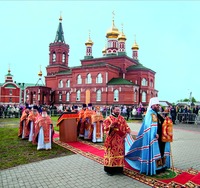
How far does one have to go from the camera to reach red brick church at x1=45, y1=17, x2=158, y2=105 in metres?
35.3

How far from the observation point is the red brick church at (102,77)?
35.3 metres

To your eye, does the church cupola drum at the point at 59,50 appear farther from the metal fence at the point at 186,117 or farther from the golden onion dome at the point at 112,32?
the metal fence at the point at 186,117

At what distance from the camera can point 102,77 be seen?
118 feet

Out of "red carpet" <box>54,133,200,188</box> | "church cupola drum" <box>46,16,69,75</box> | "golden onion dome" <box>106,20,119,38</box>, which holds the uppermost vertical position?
"golden onion dome" <box>106,20,119,38</box>

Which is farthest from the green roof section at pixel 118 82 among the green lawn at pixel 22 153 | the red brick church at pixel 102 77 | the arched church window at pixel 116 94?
the green lawn at pixel 22 153

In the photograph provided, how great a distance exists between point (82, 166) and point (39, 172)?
1.30 metres

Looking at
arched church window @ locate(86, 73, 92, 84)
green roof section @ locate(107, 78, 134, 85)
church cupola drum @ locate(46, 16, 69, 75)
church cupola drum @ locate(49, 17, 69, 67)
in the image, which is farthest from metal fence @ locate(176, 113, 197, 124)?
church cupola drum @ locate(49, 17, 69, 67)

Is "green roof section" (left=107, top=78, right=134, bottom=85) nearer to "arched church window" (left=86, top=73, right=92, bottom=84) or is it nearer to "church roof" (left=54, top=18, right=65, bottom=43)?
"arched church window" (left=86, top=73, right=92, bottom=84)

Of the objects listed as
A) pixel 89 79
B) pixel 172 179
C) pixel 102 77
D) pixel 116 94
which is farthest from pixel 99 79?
pixel 172 179

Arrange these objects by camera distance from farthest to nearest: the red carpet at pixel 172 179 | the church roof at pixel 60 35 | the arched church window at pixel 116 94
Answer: the church roof at pixel 60 35, the arched church window at pixel 116 94, the red carpet at pixel 172 179

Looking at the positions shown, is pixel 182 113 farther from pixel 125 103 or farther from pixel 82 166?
pixel 82 166

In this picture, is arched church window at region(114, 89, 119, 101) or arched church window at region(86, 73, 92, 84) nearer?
arched church window at region(114, 89, 119, 101)

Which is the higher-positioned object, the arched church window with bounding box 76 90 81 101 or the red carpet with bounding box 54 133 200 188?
the arched church window with bounding box 76 90 81 101

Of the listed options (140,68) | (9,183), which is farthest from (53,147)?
(140,68)
